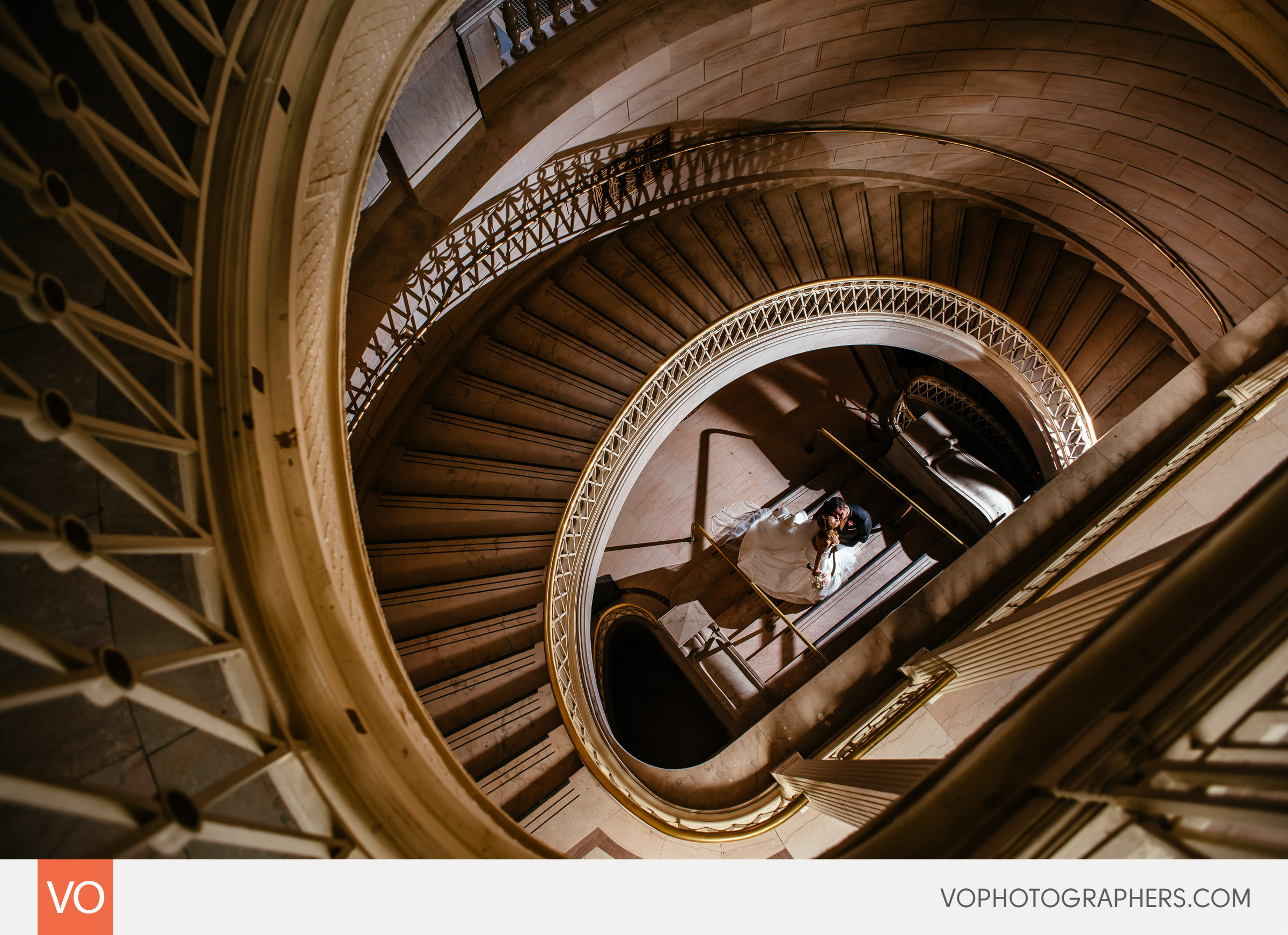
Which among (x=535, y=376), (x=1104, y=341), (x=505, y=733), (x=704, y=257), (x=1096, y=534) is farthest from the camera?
(x=1104, y=341)

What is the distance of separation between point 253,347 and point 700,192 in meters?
6.06

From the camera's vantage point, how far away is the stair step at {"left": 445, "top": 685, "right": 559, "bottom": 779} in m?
4.34

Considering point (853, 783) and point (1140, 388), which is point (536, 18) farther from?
point (1140, 388)

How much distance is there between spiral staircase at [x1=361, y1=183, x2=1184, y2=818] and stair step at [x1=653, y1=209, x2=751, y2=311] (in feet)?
0.07

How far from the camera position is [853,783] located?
2.96 metres

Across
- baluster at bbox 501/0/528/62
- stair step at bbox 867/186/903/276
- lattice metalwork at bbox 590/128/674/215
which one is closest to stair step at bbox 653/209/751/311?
lattice metalwork at bbox 590/128/674/215

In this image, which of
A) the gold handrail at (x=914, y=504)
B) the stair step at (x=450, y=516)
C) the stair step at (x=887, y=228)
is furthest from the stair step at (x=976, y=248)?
the stair step at (x=450, y=516)

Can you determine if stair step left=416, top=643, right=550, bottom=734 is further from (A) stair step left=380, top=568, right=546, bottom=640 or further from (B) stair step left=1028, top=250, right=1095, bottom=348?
(B) stair step left=1028, top=250, right=1095, bottom=348

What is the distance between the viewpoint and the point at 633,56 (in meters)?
4.98

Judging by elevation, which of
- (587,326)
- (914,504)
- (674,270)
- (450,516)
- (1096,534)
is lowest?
(1096,534)

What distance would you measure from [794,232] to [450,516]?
556 centimetres

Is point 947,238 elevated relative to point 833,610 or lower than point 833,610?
elevated
